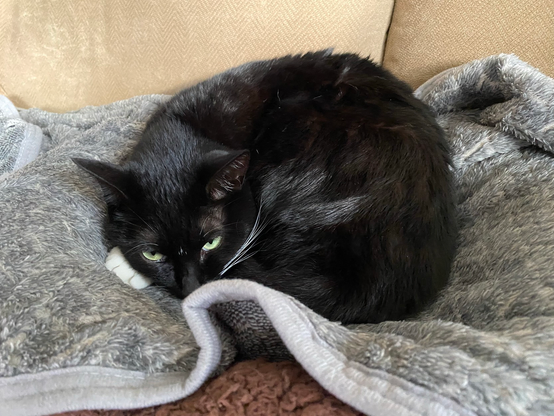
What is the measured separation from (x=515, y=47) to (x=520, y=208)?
64 centimetres

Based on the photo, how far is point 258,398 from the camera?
1.78 ft

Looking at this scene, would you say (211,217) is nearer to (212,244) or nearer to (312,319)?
(212,244)

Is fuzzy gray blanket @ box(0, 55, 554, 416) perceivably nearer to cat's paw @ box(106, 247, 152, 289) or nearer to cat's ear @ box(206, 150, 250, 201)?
cat's paw @ box(106, 247, 152, 289)

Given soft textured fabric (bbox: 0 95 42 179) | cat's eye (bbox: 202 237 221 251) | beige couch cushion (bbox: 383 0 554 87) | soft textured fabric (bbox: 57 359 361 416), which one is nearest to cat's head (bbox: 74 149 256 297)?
cat's eye (bbox: 202 237 221 251)

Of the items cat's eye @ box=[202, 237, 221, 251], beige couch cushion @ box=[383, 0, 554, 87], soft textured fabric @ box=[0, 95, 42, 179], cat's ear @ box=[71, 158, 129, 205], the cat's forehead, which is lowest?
soft textured fabric @ box=[0, 95, 42, 179]

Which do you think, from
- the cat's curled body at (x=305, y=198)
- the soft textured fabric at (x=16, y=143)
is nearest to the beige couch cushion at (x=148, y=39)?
the soft textured fabric at (x=16, y=143)

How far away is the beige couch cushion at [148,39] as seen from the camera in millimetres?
1465

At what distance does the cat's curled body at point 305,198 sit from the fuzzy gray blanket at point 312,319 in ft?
0.30

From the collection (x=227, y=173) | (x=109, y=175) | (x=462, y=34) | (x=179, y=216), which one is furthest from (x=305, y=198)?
(x=462, y=34)

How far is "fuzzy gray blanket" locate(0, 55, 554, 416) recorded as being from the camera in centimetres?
49

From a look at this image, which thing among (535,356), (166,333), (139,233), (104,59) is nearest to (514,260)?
(535,356)

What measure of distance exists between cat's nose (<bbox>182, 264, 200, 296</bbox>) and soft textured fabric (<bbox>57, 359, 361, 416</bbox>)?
28cm

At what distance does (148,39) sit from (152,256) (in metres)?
1.07

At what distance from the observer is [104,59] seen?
5.54ft
